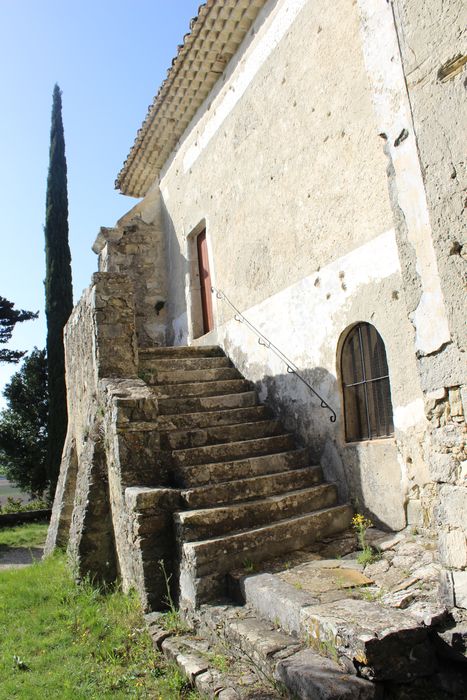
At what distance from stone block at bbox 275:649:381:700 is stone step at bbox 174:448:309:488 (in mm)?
1966

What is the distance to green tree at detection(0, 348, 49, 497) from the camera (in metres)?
14.1

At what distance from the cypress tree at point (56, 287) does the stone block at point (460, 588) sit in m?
11.4

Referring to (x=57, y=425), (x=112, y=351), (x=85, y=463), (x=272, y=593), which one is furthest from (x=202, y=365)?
(x=57, y=425)

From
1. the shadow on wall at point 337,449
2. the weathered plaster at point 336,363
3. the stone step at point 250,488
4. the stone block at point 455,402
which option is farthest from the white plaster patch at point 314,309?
the stone block at point 455,402

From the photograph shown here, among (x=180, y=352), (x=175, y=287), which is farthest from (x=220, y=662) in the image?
(x=175, y=287)

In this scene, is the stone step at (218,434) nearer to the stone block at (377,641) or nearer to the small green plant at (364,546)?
the small green plant at (364,546)

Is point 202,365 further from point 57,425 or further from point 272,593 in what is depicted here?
point 57,425

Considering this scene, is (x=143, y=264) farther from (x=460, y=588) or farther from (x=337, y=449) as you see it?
(x=460, y=588)

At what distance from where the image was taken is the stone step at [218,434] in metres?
5.34

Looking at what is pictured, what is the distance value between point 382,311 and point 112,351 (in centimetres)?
297

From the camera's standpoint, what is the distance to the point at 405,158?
133 inches

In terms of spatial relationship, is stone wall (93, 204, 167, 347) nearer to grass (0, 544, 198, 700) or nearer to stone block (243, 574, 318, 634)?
grass (0, 544, 198, 700)

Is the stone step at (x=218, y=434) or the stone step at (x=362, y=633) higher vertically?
the stone step at (x=218, y=434)

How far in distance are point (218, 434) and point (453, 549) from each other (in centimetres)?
294
